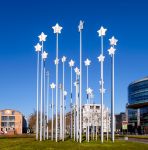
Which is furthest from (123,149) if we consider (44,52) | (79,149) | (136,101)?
(136,101)

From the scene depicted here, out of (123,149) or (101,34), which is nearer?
(123,149)

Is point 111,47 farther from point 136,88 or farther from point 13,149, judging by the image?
point 136,88

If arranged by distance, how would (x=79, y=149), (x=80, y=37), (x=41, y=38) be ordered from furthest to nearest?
1. (x=41, y=38)
2. (x=80, y=37)
3. (x=79, y=149)

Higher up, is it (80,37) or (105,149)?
(80,37)

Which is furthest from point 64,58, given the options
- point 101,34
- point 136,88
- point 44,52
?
point 136,88

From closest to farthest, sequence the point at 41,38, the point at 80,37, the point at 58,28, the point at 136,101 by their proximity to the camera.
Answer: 1. the point at 80,37
2. the point at 58,28
3. the point at 41,38
4. the point at 136,101

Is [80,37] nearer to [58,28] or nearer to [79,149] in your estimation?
[58,28]

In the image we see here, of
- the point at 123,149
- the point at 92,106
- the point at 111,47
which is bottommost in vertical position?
the point at 123,149

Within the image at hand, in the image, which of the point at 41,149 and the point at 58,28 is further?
the point at 58,28

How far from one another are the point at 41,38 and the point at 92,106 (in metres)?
33.6

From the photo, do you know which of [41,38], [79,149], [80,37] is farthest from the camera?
[41,38]

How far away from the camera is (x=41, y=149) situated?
40.8 meters

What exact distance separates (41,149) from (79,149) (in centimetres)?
355

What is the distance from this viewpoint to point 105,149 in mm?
41188
